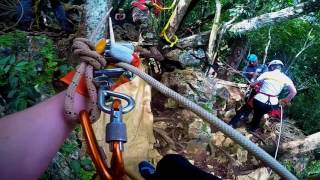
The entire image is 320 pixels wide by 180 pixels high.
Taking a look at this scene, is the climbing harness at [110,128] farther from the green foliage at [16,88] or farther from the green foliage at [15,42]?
the green foliage at [15,42]

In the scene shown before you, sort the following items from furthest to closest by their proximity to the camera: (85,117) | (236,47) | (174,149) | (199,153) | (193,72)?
(236,47), (193,72), (199,153), (174,149), (85,117)

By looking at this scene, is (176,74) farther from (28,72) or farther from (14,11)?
(28,72)

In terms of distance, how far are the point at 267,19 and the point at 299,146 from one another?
249 centimetres

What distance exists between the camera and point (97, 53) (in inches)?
39.1

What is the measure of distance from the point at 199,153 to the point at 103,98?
390 centimetres

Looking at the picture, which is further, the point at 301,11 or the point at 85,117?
the point at 301,11

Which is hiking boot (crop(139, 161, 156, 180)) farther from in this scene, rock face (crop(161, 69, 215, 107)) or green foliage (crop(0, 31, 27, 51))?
rock face (crop(161, 69, 215, 107))

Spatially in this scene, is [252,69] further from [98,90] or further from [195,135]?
[98,90]

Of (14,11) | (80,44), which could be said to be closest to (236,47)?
(14,11)

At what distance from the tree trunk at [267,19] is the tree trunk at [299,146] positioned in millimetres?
2246

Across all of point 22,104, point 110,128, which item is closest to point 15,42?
point 22,104

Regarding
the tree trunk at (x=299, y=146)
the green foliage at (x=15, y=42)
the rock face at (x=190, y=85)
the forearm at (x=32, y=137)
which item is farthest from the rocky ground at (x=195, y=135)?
the forearm at (x=32, y=137)

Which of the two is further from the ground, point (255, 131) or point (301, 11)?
point (301, 11)

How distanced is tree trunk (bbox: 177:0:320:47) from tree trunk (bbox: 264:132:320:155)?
7.37ft
